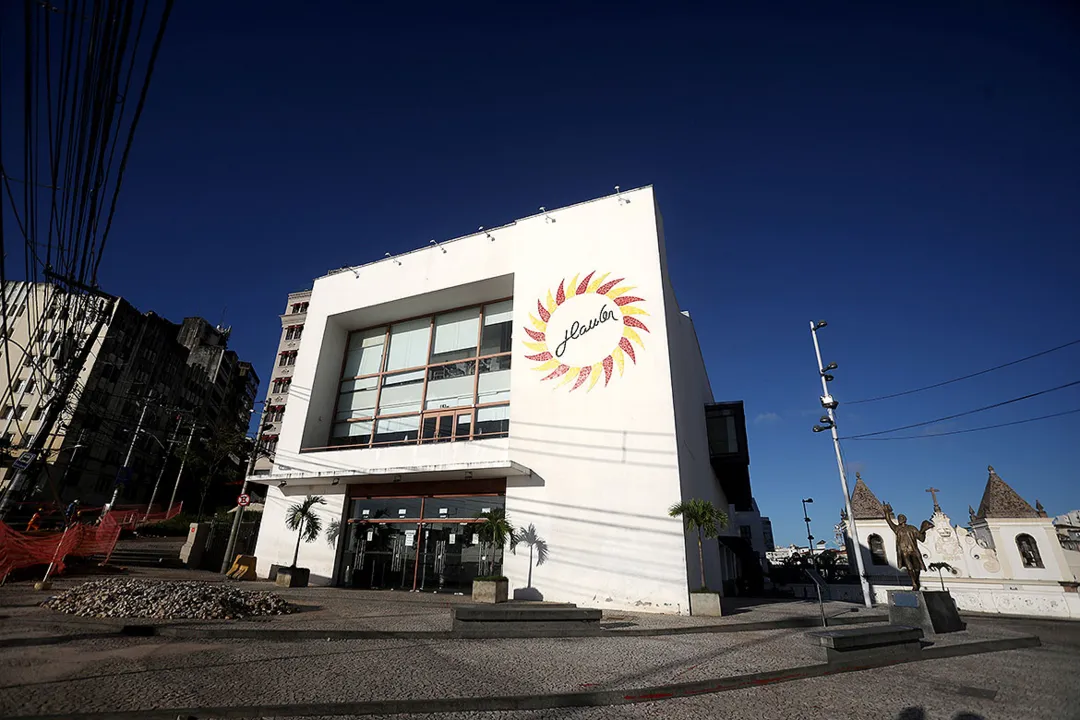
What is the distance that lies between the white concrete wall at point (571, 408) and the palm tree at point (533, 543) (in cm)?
20

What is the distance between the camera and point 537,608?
8727 millimetres

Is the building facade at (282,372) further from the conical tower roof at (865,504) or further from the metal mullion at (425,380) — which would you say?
the conical tower roof at (865,504)

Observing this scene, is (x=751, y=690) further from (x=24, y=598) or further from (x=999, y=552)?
(x=999, y=552)

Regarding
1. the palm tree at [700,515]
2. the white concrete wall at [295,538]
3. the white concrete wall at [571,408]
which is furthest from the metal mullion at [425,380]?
the palm tree at [700,515]

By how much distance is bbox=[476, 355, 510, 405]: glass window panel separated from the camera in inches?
765

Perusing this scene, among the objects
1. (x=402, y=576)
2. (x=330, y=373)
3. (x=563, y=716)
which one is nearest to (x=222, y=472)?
(x=330, y=373)

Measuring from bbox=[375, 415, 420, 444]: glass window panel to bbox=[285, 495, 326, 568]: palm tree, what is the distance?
3585mm

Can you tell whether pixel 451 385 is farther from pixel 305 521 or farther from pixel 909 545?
A: pixel 909 545

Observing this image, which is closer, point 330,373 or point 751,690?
point 751,690

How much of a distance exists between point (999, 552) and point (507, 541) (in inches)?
1233

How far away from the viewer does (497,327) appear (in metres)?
20.9

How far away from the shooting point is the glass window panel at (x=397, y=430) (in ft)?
67.2

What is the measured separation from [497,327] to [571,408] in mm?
6039

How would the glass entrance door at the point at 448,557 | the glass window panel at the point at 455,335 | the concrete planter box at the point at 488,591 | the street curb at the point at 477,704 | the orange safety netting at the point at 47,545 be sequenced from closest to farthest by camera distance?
the street curb at the point at 477,704 < the orange safety netting at the point at 47,545 < the concrete planter box at the point at 488,591 < the glass entrance door at the point at 448,557 < the glass window panel at the point at 455,335
